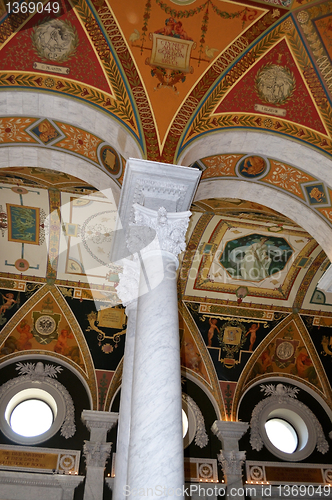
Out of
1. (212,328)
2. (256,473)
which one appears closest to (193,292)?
(212,328)

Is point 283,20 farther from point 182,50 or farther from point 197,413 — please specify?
point 197,413

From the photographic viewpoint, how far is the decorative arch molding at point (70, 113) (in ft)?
24.0

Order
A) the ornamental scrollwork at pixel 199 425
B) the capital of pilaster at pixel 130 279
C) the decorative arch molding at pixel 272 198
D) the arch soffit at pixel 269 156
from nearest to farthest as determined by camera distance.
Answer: the capital of pilaster at pixel 130 279
the arch soffit at pixel 269 156
the decorative arch molding at pixel 272 198
the ornamental scrollwork at pixel 199 425

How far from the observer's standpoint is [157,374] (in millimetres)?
4672

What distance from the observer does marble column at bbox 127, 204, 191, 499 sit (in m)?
4.12

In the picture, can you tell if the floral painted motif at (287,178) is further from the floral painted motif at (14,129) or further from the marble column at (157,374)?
the floral painted motif at (14,129)

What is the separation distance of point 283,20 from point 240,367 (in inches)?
322

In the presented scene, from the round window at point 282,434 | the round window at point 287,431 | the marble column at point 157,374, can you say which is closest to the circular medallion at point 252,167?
the marble column at point 157,374

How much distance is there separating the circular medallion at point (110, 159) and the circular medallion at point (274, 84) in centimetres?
252

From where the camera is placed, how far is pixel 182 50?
24.6 feet

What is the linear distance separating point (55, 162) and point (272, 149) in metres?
3.63

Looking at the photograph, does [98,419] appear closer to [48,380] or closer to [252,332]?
[48,380]

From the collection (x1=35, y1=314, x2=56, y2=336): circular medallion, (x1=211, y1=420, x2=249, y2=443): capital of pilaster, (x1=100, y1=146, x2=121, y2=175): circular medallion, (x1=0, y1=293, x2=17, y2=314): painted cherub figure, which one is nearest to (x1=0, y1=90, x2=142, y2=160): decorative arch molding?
→ (x1=100, y1=146, x2=121, y2=175): circular medallion

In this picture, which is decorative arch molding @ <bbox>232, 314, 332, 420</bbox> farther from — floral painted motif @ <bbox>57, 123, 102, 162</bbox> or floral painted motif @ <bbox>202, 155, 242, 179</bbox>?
floral painted motif @ <bbox>57, 123, 102, 162</bbox>
